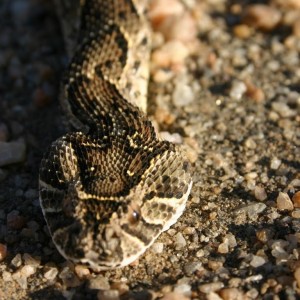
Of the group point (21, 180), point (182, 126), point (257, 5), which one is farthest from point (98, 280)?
point (257, 5)

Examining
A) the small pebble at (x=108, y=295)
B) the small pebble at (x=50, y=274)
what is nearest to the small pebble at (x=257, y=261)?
the small pebble at (x=108, y=295)

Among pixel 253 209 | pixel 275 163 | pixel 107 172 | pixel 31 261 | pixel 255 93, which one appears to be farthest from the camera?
pixel 255 93

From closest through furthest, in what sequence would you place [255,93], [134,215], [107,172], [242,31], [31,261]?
1. [134,215]
2. [107,172]
3. [31,261]
4. [255,93]
5. [242,31]

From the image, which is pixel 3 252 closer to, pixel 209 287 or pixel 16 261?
pixel 16 261

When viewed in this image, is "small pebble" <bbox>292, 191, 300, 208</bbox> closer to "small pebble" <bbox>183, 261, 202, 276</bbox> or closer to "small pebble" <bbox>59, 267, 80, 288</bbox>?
"small pebble" <bbox>183, 261, 202, 276</bbox>

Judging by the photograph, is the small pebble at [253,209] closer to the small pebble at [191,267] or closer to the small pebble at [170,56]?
the small pebble at [191,267]

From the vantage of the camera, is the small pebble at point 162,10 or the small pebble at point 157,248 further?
the small pebble at point 162,10

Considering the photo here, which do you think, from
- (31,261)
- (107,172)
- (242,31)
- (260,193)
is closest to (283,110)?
(260,193)
